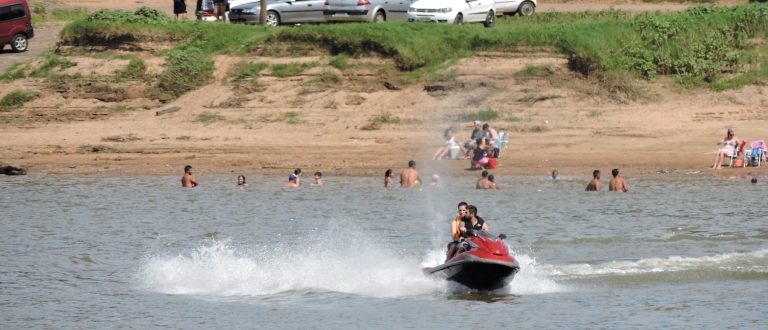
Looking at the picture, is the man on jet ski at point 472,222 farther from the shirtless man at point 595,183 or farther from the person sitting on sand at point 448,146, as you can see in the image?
the person sitting on sand at point 448,146

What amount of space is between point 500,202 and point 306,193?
444cm

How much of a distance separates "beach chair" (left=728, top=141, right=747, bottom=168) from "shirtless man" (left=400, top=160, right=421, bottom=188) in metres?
7.08

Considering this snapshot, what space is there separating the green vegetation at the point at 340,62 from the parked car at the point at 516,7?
6.81m

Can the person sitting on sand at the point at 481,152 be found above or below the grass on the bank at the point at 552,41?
below

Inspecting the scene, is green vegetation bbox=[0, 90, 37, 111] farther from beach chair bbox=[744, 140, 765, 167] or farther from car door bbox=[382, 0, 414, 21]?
beach chair bbox=[744, 140, 765, 167]

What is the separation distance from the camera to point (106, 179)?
32375mm

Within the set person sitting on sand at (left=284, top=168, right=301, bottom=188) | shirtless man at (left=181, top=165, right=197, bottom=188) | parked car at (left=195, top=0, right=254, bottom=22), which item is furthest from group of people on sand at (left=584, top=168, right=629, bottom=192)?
parked car at (left=195, top=0, right=254, bottom=22)

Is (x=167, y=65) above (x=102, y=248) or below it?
above

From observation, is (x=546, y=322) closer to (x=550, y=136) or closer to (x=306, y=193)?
(x=306, y=193)

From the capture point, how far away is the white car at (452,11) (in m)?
39.8

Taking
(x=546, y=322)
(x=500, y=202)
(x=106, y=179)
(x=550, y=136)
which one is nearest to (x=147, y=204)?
(x=106, y=179)

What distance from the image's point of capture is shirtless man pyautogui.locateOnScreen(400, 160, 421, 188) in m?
30.4

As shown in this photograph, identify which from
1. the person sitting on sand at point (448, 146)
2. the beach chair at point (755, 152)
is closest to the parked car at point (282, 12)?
the person sitting on sand at point (448, 146)

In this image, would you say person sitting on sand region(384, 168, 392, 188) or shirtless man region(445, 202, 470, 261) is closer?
shirtless man region(445, 202, 470, 261)
